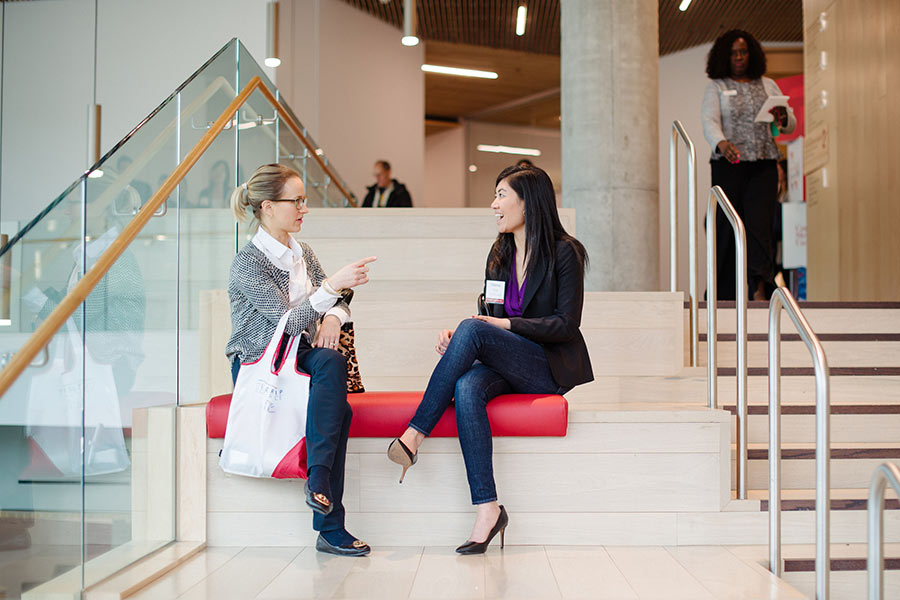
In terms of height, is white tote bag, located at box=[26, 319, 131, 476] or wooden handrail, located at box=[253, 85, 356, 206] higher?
wooden handrail, located at box=[253, 85, 356, 206]

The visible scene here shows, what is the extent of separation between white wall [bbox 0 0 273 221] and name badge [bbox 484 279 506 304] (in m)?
4.92

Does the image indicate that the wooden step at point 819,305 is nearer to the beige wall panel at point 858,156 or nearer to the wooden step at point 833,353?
the wooden step at point 833,353

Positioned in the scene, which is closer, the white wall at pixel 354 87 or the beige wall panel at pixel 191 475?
the beige wall panel at pixel 191 475

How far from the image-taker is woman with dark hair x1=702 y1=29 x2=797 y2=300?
493cm

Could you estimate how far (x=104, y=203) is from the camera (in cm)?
252

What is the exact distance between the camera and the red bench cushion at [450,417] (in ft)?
9.62

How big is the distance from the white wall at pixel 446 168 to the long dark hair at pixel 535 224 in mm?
11370

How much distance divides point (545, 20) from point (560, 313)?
26.2ft

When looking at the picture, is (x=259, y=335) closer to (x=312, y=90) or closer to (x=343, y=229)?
(x=343, y=229)

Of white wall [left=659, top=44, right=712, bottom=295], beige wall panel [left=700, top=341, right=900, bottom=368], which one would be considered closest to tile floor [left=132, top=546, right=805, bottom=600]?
beige wall panel [left=700, top=341, right=900, bottom=368]

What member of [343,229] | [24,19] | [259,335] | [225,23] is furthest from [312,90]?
[259,335]

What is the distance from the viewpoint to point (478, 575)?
2543 mm

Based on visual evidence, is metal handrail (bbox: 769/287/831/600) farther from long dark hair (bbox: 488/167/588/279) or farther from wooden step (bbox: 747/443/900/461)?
long dark hair (bbox: 488/167/588/279)

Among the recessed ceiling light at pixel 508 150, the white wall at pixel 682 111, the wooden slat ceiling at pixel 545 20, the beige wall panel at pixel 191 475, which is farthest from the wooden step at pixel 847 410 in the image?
the recessed ceiling light at pixel 508 150
